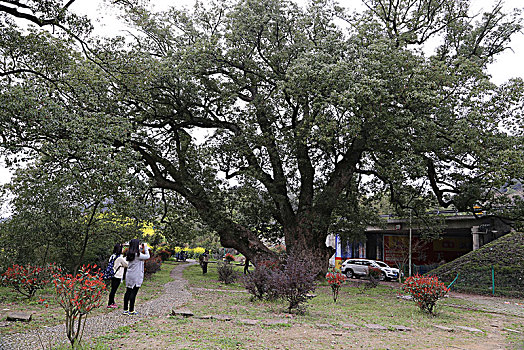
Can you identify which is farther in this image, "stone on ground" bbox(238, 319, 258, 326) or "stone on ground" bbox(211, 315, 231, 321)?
"stone on ground" bbox(211, 315, 231, 321)

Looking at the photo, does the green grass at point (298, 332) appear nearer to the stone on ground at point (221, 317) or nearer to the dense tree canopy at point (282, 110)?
the stone on ground at point (221, 317)

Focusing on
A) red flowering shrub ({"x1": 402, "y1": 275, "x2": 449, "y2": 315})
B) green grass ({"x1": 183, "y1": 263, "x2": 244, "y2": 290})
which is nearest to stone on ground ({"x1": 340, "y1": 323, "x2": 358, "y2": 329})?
red flowering shrub ({"x1": 402, "y1": 275, "x2": 449, "y2": 315})

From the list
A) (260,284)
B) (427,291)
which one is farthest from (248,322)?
(427,291)

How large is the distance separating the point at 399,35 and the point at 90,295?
1405cm

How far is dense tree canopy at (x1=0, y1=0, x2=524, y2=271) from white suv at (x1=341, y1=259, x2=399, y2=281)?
10178 millimetres

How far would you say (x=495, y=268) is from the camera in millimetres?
19844

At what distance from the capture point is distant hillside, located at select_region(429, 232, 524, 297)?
1803 cm

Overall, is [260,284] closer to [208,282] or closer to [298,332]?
[298,332]

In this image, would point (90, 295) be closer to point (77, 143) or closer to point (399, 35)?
point (77, 143)

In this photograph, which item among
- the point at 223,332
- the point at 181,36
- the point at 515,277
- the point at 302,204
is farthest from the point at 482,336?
the point at 181,36

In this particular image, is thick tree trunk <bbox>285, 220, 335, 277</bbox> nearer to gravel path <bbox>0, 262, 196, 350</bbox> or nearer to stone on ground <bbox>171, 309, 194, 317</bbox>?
gravel path <bbox>0, 262, 196, 350</bbox>

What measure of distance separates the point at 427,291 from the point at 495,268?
13.1 meters

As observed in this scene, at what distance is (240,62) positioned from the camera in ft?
51.8

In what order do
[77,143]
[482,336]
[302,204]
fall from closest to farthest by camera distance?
[482,336] < [77,143] < [302,204]
